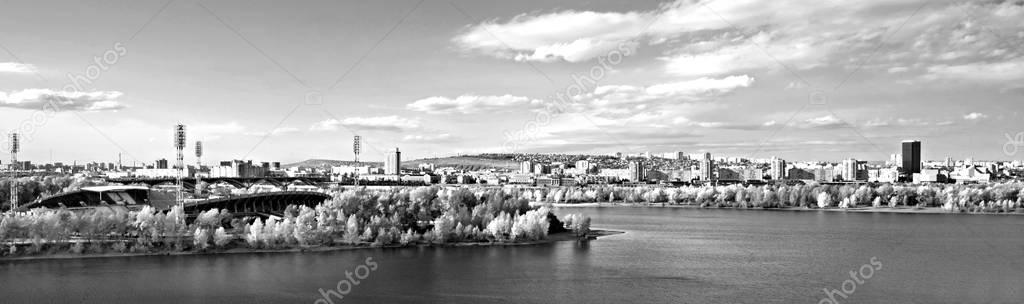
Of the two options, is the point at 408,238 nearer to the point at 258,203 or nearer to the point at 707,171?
the point at 258,203

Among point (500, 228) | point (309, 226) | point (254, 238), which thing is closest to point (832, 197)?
point (500, 228)

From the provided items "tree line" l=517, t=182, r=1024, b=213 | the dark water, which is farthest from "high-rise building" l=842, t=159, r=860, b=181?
the dark water

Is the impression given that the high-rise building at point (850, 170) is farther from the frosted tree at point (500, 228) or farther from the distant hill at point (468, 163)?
the frosted tree at point (500, 228)

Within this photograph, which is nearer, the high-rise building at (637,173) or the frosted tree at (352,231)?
the frosted tree at (352,231)

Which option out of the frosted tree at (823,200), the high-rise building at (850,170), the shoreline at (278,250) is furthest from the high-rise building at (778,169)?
the shoreline at (278,250)

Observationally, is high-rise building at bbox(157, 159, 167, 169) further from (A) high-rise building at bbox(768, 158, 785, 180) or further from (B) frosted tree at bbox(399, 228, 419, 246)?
(B) frosted tree at bbox(399, 228, 419, 246)

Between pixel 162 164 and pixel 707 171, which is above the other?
pixel 162 164

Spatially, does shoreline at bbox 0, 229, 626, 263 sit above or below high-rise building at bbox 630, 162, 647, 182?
below
